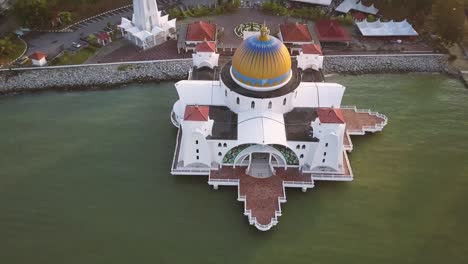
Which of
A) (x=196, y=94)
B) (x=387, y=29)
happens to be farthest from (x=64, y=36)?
(x=387, y=29)

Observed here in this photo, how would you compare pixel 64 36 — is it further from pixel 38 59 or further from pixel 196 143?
pixel 196 143

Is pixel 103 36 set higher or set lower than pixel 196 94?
lower

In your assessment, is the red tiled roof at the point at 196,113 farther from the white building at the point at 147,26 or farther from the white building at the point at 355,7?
the white building at the point at 355,7

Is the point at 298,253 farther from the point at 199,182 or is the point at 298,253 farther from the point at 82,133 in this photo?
the point at 82,133

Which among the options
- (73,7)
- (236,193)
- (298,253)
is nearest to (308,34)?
(236,193)

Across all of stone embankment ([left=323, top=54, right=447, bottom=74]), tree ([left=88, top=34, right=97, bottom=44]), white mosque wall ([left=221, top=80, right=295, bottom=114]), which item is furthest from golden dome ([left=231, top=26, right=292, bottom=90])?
tree ([left=88, top=34, right=97, bottom=44])

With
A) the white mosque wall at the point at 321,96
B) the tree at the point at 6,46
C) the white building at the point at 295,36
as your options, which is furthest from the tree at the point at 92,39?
the white mosque wall at the point at 321,96

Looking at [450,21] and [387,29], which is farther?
[387,29]
